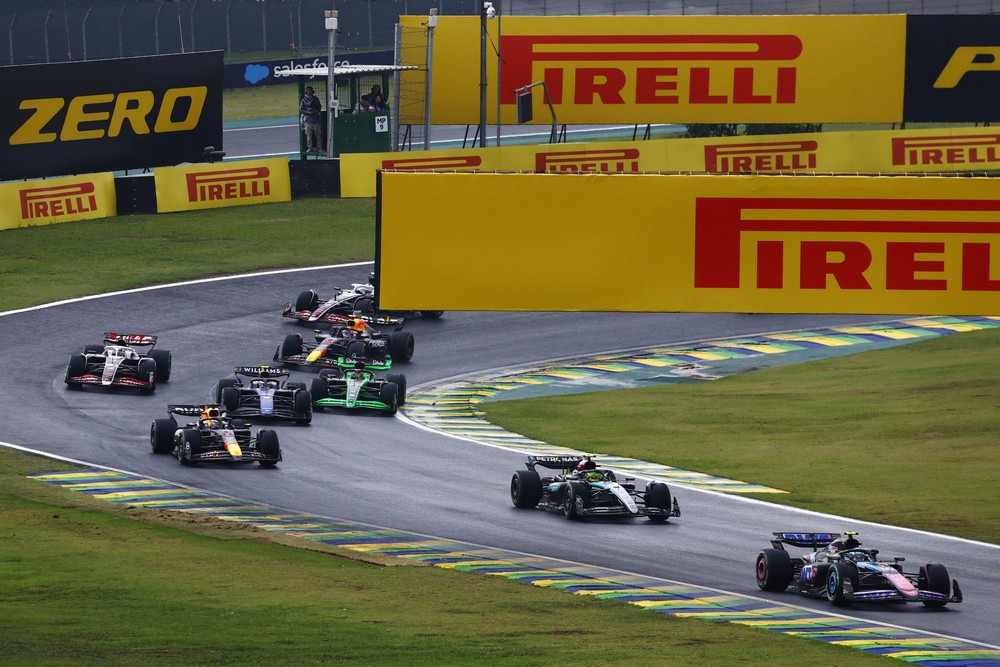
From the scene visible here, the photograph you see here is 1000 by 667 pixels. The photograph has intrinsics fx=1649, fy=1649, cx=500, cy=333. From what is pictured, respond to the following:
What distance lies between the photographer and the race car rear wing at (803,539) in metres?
21.3

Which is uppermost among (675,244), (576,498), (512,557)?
(675,244)

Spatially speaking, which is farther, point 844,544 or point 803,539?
point 803,539

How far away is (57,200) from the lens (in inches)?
1859

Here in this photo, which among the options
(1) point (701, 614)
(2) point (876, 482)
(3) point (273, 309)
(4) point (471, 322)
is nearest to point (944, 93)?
(4) point (471, 322)

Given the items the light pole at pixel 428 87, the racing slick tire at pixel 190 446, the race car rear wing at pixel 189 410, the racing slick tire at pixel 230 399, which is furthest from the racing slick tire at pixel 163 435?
the light pole at pixel 428 87

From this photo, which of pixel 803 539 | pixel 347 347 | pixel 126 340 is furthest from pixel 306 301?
pixel 803 539

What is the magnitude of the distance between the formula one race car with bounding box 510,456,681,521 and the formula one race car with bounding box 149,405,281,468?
14.8ft

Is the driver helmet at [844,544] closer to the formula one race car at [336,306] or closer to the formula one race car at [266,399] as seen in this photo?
the formula one race car at [266,399]

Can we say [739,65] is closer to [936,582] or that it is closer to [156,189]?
[156,189]

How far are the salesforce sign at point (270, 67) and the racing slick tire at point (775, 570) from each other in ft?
157

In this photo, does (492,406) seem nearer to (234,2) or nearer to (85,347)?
(85,347)

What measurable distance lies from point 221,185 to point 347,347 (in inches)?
629

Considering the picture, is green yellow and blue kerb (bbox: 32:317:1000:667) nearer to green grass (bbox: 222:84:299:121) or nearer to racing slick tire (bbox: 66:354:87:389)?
racing slick tire (bbox: 66:354:87:389)

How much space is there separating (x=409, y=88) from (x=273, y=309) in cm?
1696
